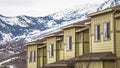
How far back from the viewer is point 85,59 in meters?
34.5

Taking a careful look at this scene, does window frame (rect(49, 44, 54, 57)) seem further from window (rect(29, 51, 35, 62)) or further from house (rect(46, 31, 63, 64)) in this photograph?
window (rect(29, 51, 35, 62))

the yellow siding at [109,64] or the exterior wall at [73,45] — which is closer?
the yellow siding at [109,64]

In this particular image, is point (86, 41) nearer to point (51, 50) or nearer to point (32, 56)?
point (51, 50)

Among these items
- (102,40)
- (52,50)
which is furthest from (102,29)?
(52,50)

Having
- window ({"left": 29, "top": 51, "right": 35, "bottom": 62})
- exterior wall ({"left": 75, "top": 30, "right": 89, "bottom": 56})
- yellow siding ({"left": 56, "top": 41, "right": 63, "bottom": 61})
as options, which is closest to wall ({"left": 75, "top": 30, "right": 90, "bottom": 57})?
exterior wall ({"left": 75, "top": 30, "right": 89, "bottom": 56})

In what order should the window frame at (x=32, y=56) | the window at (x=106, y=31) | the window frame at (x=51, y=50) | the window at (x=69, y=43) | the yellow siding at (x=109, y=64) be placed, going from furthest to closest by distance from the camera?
the window frame at (x=32, y=56) < the window frame at (x=51, y=50) < the window at (x=69, y=43) < the window at (x=106, y=31) < the yellow siding at (x=109, y=64)

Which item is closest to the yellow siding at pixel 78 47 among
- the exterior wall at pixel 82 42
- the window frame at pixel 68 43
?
the exterior wall at pixel 82 42

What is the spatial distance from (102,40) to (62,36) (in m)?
13.1

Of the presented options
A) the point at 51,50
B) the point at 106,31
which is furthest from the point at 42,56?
the point at 106,31

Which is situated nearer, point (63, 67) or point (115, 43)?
point (115, 43)

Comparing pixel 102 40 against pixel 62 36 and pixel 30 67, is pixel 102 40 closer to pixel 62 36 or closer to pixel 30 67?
pixel 62 36

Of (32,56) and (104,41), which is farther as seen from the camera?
(32,56)

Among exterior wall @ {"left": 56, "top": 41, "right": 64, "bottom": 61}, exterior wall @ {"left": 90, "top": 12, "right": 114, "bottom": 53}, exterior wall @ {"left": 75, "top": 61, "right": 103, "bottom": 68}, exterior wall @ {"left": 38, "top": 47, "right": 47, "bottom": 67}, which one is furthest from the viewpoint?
exterior wall @ {"left": 38, "top": 47, "right": 47, "bottom": 67}

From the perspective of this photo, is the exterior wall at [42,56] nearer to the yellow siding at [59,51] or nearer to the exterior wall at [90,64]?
the yellow siding at [59,51]
